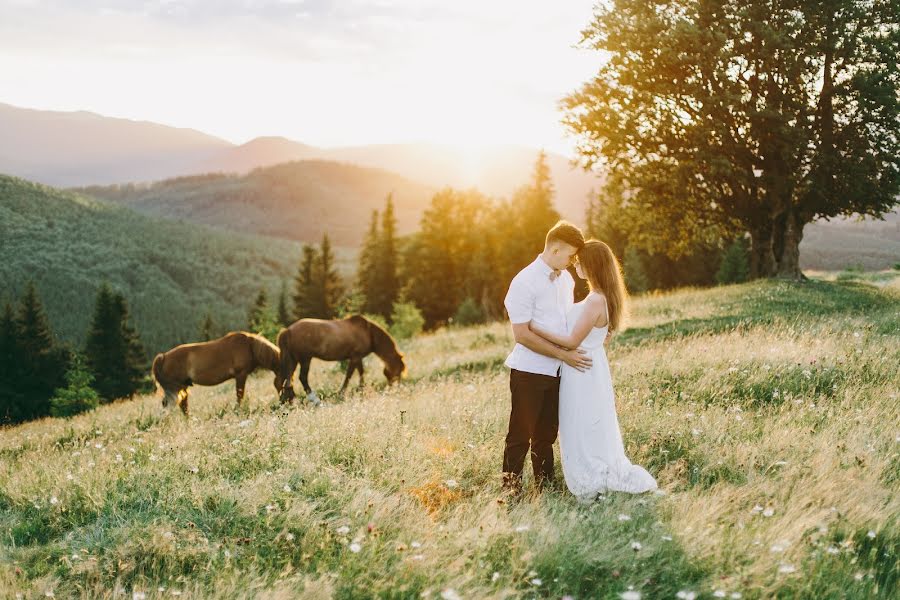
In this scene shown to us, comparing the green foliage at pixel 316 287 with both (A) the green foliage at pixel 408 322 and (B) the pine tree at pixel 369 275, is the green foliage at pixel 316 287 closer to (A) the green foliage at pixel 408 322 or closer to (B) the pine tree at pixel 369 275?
(B) the pine tree at pixel 369 275

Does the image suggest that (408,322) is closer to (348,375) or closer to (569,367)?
(348,375)

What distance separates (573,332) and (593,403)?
788 millimetres

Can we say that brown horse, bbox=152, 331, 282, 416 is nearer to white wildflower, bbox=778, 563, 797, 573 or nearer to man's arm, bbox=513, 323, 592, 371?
man's arm, bbox=513, 323, 592, 371

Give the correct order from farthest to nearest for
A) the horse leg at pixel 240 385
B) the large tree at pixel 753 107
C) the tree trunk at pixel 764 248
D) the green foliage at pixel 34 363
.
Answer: the green foliage at pixel 34 363 → the tree trunk at pixel 764 248 → the large tree at pixel 753 107 → the horse leg at pixel 240 385

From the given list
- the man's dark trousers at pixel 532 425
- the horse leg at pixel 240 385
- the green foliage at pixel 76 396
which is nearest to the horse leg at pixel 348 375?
the horse leg at pixel 240 385

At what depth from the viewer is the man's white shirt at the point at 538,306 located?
5715 millimetres

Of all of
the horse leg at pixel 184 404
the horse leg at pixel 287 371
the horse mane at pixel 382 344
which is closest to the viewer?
the horse leg at pixel 184 404

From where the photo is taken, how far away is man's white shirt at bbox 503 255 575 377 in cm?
571

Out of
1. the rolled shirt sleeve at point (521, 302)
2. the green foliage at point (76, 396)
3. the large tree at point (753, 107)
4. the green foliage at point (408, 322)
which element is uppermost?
the large tree at point (753, 107)

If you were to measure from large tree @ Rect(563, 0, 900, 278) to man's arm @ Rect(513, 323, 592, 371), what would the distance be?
1916 centimetres

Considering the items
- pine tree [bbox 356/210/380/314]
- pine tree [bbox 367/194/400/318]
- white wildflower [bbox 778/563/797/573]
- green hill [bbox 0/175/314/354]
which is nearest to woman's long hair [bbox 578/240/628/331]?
white wildflower [bbox 778/563/797/573]

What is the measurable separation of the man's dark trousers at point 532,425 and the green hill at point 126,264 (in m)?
92.1

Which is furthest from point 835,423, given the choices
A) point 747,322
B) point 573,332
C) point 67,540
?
point 747,322

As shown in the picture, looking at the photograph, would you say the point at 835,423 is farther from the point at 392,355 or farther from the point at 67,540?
the point at 392,355
